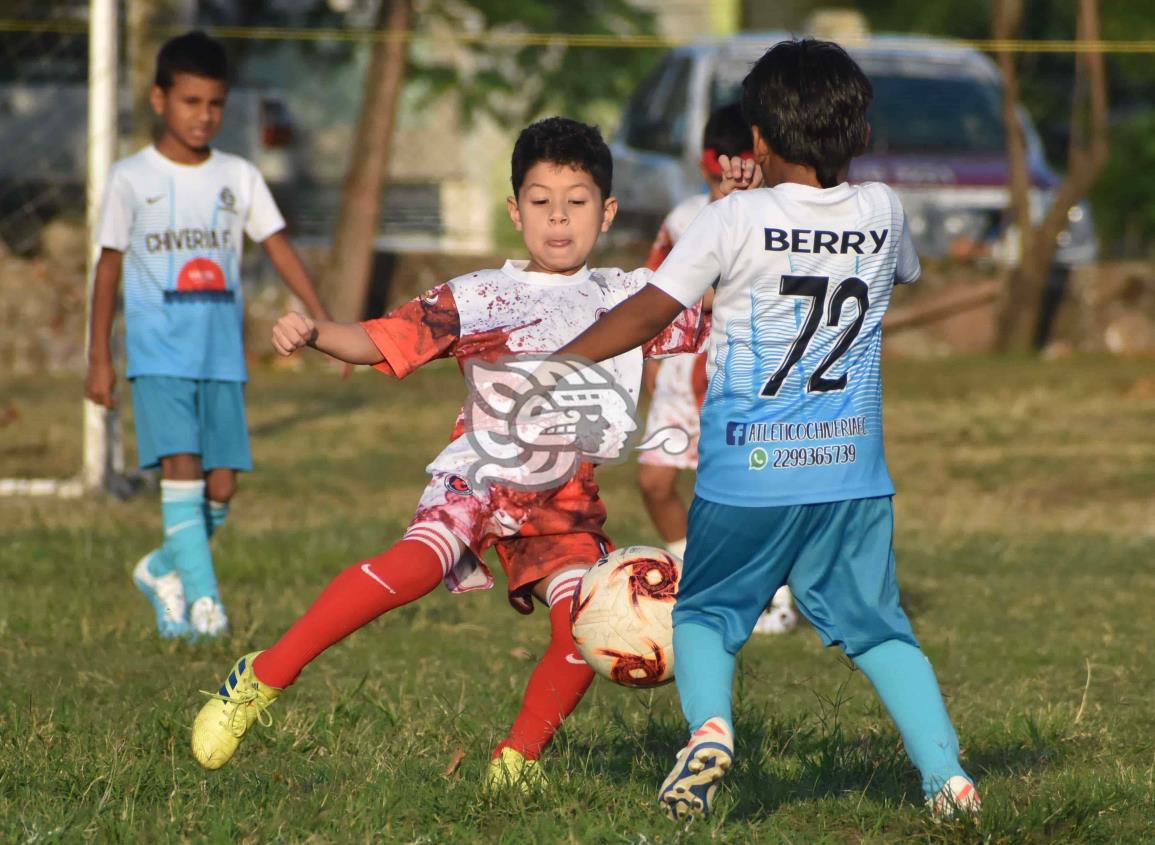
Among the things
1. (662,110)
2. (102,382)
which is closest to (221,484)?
(102,382)

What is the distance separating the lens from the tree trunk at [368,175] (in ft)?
49.6

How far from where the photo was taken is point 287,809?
14.1 ft

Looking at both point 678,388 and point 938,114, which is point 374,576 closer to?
point 678,388

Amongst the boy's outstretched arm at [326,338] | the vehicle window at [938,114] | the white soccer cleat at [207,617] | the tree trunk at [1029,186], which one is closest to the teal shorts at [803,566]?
the boy's outstretched arm at [326,338]

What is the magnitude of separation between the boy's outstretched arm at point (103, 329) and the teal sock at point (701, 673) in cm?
311

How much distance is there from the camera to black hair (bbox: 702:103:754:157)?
6804mm

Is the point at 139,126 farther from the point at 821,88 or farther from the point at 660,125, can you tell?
the point at 821,88

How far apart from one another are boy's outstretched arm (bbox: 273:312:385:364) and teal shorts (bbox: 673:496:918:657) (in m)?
0.86

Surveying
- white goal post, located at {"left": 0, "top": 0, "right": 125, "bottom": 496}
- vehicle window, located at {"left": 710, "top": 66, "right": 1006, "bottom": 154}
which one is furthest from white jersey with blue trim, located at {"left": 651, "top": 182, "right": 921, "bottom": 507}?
vehicle window, located at {"left": 710, "top": 66, "right": 1006, "bottom": 154}

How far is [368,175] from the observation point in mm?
15461

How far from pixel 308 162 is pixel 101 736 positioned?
19460 mm

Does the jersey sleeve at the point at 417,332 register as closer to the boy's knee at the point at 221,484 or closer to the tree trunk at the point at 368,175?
the boy's knee at the point at 221,484

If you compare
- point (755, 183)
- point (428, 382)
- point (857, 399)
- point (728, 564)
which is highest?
point (755, 183)

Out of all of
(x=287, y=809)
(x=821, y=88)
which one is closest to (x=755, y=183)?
(x=821, y=88)
